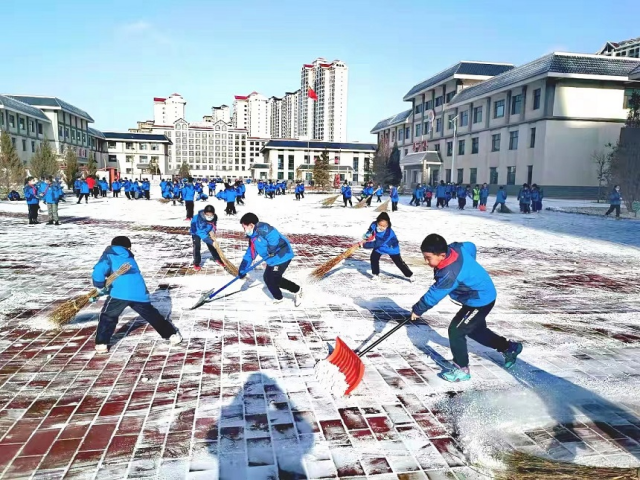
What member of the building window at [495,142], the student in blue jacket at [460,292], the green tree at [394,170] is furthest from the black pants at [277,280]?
the green tree at [394,170]

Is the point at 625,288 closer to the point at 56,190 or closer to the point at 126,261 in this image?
the point at 126,261

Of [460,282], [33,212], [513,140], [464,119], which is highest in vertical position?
[464,119]

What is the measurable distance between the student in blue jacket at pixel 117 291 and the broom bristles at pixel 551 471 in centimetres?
359

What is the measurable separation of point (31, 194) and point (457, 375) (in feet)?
50.6

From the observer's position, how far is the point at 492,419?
3.59 meters

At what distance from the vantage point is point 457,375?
4.25 m

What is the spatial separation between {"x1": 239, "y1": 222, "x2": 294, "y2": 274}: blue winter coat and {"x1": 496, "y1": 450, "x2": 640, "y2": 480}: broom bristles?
4.03m

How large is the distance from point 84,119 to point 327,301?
240 ft

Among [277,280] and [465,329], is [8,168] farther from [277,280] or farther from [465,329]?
[465,329]

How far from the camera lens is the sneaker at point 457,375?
13.9 ft

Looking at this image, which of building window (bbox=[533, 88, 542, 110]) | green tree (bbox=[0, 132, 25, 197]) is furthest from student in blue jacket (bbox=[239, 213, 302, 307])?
building window (bbox=[533, 88, 542, 110])

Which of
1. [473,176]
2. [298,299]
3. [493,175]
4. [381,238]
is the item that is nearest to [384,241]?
[381,238]

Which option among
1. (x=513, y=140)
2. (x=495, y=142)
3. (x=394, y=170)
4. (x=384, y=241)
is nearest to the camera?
(x=384, y=241)

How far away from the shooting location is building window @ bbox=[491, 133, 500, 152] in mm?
42062
